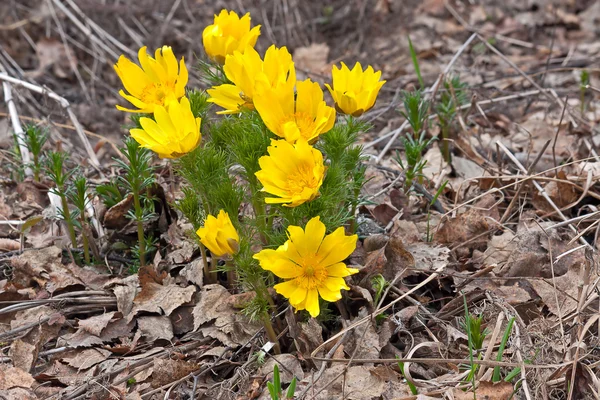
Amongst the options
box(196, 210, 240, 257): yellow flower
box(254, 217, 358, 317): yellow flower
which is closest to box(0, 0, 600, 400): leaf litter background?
box(254, 217, 358, 317): yellow flower

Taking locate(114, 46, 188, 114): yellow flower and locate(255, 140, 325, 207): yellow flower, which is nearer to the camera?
locate(255, 140, 325, 207): yellow flower

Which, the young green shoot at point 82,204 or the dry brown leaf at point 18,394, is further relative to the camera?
the young green shoot at point 82,204

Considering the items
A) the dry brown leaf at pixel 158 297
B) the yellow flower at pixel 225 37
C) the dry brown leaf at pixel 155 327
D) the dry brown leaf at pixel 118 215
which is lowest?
the dry brown leaf at pixel 155 327

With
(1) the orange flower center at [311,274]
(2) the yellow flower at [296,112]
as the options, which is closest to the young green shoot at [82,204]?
(2) the yellow flower at [296,112]

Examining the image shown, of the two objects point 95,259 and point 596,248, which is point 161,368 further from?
point 596,248

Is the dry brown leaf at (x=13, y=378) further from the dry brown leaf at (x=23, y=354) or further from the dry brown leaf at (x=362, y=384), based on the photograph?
the dry brown leaf at (x=362, y=384)

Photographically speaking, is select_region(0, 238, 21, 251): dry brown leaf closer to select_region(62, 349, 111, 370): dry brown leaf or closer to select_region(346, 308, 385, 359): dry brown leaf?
select_region(62, 349, 111, 370): dry brown leaf
